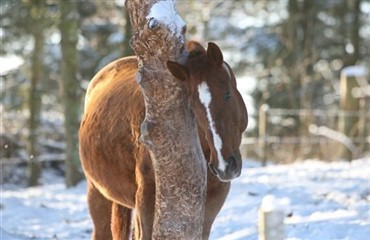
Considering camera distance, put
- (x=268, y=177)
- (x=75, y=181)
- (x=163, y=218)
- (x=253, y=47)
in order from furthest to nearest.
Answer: (x=253, y=47) → (x=75, y=181) → (x=268, y=177) → (x=163, y=218)

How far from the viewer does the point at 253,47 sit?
71.0 feet

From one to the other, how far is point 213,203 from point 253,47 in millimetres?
17923

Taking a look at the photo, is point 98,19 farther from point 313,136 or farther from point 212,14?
point 313,136

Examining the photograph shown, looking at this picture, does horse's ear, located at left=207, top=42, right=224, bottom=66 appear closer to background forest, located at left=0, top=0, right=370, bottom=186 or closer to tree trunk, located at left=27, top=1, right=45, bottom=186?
background forest, located at left=0, top=0, right=370, bottom=186

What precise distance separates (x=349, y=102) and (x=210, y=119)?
34.6 ft

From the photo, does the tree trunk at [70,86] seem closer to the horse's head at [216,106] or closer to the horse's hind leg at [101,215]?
the horse's hind leg at [101,215]

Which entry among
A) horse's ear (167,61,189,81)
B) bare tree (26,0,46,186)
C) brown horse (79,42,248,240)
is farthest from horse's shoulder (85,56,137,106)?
bare tree (26,0,46,186)

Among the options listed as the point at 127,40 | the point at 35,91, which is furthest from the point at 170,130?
the point at 35,91

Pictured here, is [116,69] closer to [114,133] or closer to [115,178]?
[114,133]

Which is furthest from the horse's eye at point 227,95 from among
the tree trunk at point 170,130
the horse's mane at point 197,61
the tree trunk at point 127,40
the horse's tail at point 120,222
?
the tree trunk at point 127,40

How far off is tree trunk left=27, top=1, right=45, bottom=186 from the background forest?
2 centimetres

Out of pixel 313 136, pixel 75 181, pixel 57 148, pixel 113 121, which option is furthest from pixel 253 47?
pixel 113 121

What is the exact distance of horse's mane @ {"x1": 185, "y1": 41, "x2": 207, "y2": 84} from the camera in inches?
143

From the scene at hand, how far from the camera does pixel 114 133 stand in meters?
4.53
